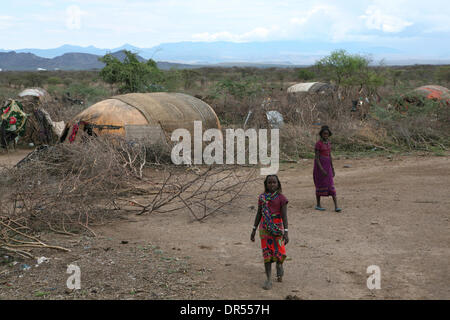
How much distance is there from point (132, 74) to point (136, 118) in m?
9.12

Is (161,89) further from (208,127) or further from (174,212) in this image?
(174,212)

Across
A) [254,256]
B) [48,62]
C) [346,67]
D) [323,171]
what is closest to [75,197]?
[254,256]

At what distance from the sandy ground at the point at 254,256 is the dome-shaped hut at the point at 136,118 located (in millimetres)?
3364

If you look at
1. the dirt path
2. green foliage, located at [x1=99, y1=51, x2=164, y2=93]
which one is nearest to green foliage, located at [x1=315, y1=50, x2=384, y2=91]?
green foliage, located at [x1=99, y1=51, x2=164, y2=93]

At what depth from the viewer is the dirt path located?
407cm

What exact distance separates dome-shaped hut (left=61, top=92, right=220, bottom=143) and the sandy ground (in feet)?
11.0

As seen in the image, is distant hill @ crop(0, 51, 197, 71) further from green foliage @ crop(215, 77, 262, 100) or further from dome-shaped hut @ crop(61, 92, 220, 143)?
dome-shaped hut @ crop(61, 92, 220, 143)

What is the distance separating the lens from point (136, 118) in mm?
9891

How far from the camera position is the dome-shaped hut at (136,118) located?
966 centimetres

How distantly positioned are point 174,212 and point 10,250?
7.87 ft

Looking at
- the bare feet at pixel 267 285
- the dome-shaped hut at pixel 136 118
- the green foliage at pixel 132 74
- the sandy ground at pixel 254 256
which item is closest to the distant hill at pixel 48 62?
the green foliage at pixel 132 74

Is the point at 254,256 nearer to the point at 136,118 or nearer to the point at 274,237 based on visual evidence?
the point at 274,237

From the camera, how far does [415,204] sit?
682 cm
